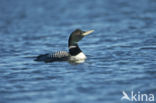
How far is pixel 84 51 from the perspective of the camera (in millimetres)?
13117

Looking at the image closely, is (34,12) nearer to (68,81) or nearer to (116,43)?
(116,43)

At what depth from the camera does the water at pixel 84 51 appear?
334 inches

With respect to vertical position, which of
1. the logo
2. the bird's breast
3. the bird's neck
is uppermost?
the bird's neck

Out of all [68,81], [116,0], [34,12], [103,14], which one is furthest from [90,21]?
[68,81]

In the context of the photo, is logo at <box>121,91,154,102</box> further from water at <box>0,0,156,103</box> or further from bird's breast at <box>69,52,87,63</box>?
bird's breast at <box>69,52,87,63</box>

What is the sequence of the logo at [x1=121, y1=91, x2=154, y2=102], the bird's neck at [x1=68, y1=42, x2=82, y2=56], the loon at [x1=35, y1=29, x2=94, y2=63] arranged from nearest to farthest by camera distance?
the logo at [x1=121, y1=91, x2=154, y2=102] → the loon at [x1=35, y1=29, x2=94, y2=63] → the bird's neck at [x1=68, y1=42, x2=82, y2=56]

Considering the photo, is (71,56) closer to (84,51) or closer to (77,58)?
(77,58)

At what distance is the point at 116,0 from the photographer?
1073 inches

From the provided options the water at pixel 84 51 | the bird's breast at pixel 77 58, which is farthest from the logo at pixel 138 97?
the bird's breast at pixel 77 58

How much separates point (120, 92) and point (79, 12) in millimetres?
15582

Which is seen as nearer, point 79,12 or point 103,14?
point 103,14

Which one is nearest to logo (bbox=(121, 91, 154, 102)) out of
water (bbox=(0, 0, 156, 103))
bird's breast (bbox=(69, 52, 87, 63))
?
water (bbox=(0, 0, 156, 103))

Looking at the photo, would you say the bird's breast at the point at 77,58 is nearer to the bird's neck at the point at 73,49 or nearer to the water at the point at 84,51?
the bird's neck at the point at 73,49

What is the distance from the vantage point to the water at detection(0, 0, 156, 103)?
848 centimetres
